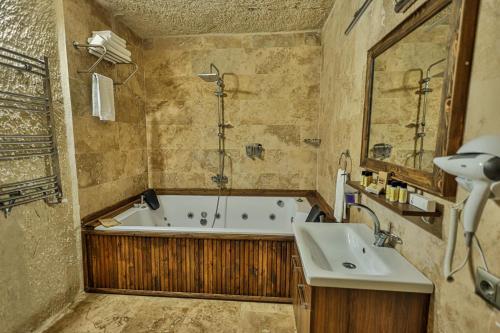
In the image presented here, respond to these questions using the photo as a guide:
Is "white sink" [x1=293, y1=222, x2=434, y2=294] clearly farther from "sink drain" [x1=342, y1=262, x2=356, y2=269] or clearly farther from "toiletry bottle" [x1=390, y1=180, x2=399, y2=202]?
"toiletry bottle" [x1=390, y1=180, x2=399, y2=202]

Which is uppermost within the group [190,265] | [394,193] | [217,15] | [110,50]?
[217,15]

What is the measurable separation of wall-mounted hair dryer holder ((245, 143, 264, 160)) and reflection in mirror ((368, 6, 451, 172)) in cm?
167

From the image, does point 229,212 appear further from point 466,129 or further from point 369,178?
point 466,129

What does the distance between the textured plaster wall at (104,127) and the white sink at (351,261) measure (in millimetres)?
1891

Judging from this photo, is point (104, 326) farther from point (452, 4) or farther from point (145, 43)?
point (145, 43)

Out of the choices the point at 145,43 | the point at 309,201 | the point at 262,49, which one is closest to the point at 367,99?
the point at 309,201

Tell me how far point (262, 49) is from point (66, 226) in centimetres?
270

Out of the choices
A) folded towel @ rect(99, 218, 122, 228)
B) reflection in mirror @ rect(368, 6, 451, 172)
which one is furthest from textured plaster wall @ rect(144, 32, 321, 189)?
reflection in mirror @ rect(368, 6, 451, 172)

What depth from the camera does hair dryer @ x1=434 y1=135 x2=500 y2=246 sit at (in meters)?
0.57

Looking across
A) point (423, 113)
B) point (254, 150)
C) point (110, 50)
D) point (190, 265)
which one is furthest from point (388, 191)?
point (110, 50)

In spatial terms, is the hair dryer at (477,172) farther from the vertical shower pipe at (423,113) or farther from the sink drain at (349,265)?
the sink drain at (349,265)

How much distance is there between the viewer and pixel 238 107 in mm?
3033

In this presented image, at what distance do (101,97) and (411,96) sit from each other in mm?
2311

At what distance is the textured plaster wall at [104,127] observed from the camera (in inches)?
79.6
